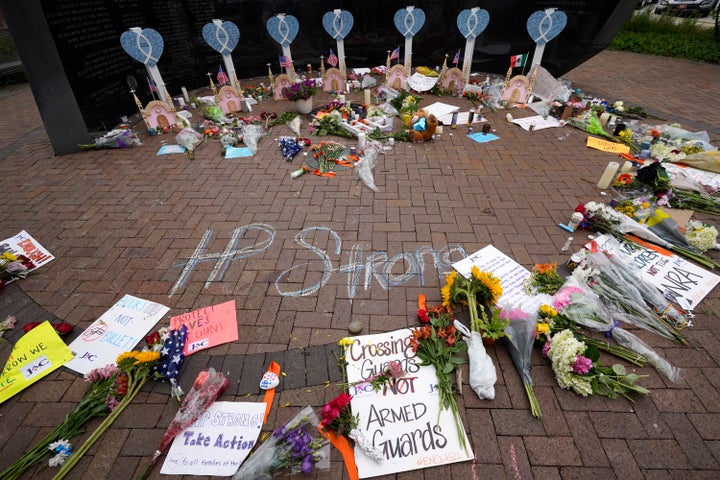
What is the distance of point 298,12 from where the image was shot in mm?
9461

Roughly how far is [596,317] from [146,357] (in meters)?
3.88

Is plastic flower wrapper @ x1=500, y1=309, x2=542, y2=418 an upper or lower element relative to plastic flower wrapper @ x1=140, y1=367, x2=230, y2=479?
upper

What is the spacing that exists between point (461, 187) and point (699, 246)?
2.75 metres

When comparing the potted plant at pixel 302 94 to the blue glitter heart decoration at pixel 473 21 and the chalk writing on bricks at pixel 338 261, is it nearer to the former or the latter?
the blue glitter heart decoration at pixel 473 21

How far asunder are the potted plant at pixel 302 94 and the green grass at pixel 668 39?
12.4 m

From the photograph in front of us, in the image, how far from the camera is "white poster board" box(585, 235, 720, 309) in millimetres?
3469

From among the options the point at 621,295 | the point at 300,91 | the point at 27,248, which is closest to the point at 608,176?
the point at 621,295

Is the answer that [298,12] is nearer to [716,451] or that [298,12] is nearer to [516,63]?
[516,63]

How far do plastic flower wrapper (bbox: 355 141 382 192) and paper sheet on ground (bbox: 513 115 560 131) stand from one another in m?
3.02

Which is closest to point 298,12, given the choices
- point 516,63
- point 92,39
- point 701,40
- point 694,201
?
point 92,39

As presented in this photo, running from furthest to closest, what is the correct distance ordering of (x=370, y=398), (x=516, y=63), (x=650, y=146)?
(x=516, y=63), (x=650, y=146), (x=370, y=398)

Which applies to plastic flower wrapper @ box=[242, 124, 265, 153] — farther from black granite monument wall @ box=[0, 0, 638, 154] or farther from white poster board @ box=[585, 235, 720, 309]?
white poster board @ box=[585, 235, 720, 309]

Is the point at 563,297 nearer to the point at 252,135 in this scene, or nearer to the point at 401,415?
the point at 401,415

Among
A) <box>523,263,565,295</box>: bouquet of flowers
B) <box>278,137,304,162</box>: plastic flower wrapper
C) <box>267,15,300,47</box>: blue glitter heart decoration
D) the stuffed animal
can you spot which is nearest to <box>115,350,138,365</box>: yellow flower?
<box>523,263,565,295</box>: bouquet of flowers
